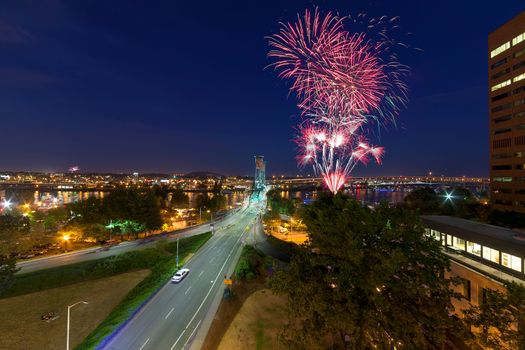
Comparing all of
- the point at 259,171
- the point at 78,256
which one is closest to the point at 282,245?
the point at 78,256

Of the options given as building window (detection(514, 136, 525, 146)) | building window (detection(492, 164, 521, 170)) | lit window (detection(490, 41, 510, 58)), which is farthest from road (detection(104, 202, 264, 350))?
lit window (detection(490, 41, 510, 58))

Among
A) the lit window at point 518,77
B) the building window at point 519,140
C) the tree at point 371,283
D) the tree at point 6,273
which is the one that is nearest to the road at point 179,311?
the tree at point 6,273

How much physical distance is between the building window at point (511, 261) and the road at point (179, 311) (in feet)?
60.2

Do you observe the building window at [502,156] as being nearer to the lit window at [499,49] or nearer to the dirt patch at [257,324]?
the lit window at [499,49]

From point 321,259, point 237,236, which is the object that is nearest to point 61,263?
point 237,236

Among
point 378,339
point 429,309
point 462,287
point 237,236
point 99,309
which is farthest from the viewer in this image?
point 237,236

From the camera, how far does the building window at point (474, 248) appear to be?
1778 cm

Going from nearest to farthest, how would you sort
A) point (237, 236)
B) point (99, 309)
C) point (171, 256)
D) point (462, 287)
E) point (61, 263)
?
point (462, 287), point (99, 309), point (61, 263), point (171, 256), point (237, 236)

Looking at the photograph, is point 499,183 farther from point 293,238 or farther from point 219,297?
point 219,297

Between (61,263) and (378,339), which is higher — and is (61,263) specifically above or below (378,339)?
below

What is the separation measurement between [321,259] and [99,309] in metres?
18.5

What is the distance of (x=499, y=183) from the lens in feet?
153

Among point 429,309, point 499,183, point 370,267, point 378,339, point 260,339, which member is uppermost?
point 499,183

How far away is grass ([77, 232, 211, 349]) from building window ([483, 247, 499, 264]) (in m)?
23.1
